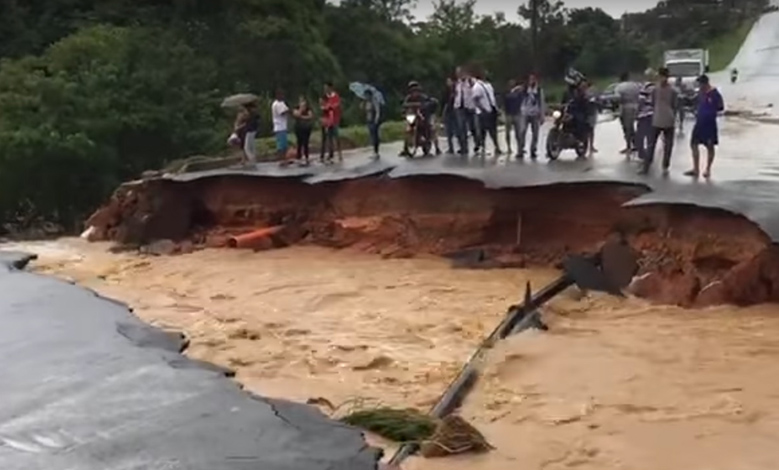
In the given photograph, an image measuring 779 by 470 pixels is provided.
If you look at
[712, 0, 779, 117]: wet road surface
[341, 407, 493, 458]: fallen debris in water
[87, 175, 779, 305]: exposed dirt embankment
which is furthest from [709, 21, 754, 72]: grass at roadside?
[341, 407, 493, 458]: fallen debris in water

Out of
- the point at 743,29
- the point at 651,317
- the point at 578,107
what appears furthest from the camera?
the point at 743,29

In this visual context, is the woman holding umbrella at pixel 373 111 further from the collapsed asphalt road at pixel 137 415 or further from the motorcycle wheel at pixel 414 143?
the collapsed asphalt road at pixel 137 415

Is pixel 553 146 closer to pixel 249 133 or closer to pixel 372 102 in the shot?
pixel 372 102

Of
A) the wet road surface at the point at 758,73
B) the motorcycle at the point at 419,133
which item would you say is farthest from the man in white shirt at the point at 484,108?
the wet road surface at the point at 758,73

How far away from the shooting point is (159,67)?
30.7 m

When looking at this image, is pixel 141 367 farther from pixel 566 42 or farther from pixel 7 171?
pixel 566 42

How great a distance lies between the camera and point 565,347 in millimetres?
12805

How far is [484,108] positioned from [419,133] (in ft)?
Result: 5.24

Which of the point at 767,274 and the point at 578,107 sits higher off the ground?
the point at 578,107

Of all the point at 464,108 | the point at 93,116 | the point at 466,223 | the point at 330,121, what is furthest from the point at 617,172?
the point at 93,116

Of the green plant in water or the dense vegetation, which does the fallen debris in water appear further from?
the dense vegetation

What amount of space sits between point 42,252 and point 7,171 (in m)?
6.07

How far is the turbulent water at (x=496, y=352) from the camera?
974cm

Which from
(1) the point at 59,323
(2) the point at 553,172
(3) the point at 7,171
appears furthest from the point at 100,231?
(1) the point at 59,323
